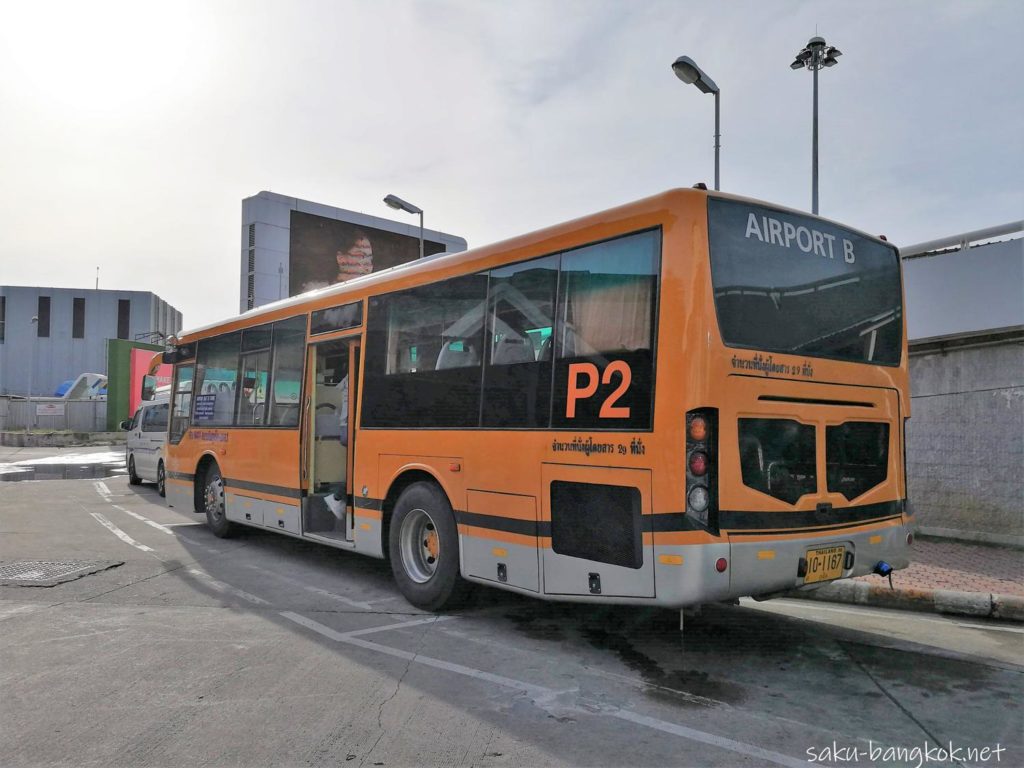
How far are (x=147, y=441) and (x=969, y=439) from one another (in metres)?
16.9

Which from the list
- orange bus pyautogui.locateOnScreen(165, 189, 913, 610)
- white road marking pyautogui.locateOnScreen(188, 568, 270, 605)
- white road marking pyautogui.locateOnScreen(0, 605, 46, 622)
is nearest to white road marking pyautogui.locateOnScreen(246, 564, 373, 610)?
orange bus pyautogui.locateOnScreen(165, 189, 913, 610)

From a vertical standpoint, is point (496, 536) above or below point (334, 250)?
below

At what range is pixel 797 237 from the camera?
5.42 m

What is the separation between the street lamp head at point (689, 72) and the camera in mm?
12906

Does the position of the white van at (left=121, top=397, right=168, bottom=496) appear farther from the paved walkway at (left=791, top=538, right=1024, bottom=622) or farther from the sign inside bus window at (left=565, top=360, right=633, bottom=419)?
the paved walkway at (left=791, top=538, right=1024, bottom=622)

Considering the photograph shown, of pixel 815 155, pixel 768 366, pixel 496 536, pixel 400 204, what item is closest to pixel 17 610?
pixel 496 536

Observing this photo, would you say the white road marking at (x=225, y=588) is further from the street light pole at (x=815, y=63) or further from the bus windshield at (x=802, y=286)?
the street light pole at (x=815, y=63)

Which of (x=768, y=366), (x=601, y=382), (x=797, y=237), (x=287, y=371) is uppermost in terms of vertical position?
(x=797, y=237)

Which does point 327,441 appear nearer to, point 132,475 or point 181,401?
point 181,401

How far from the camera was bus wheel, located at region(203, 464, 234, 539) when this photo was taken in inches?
412

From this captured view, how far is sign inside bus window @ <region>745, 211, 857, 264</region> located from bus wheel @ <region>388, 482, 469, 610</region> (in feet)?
10.8

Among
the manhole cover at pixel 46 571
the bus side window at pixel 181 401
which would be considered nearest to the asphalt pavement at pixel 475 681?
the manhole cover at pixel 46 571

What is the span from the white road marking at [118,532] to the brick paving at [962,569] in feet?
28.5

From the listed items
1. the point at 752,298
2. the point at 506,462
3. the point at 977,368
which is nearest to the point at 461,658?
the point at 506,462
